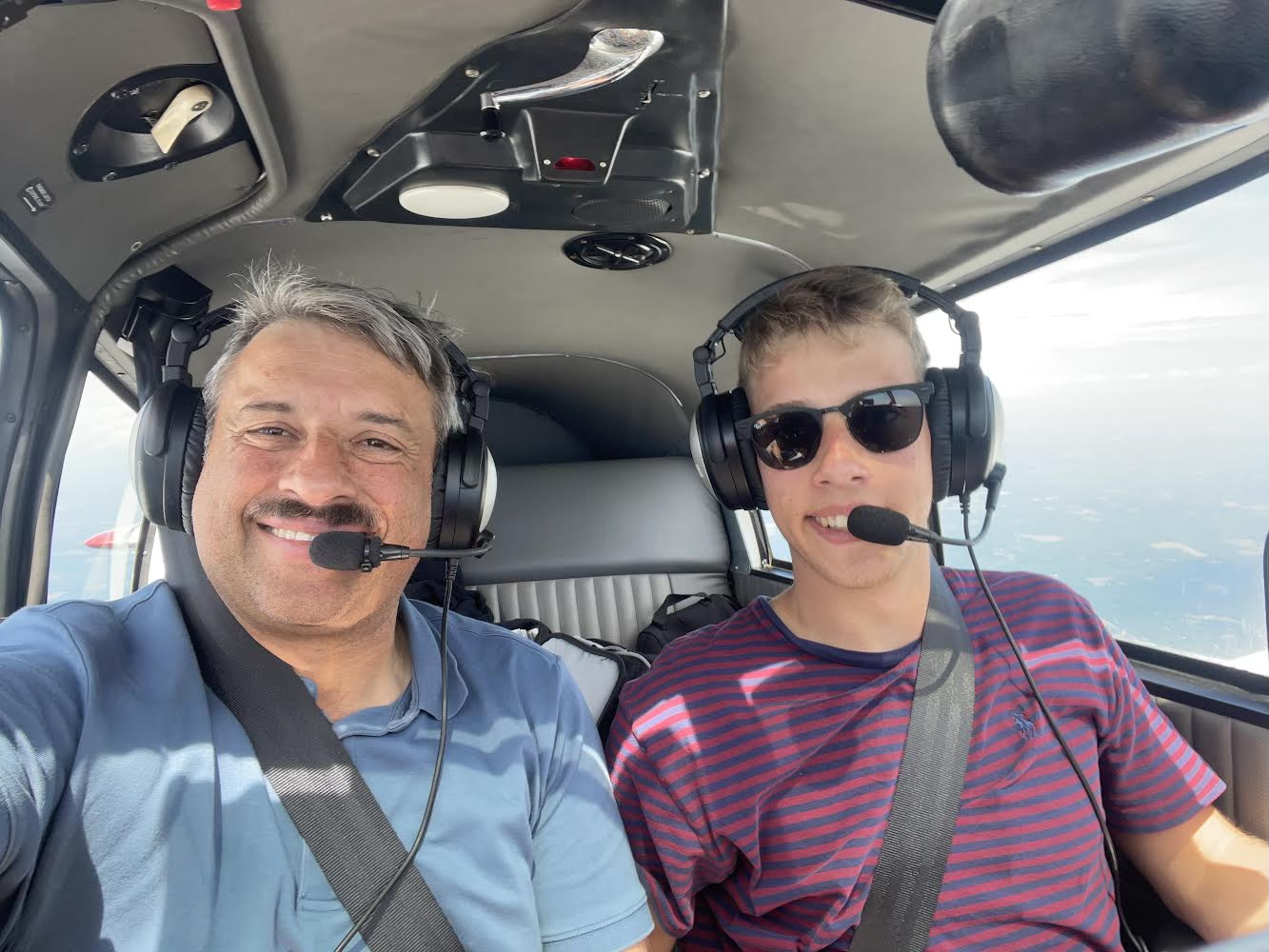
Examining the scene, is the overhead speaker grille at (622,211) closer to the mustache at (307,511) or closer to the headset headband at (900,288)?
the headset headband at (900,288)

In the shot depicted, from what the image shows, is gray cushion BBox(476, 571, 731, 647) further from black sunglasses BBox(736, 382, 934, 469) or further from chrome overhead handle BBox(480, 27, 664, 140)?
chrome overhead handle BBox(480, 27, 664, 140)

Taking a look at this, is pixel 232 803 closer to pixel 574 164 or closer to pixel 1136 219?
pixel 574 164

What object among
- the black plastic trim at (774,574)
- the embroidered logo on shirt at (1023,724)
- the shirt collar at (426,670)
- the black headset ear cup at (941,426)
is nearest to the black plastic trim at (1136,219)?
the black headset ear cup at (941,426)

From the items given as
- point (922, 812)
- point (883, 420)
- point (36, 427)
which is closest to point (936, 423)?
point (883, 420)

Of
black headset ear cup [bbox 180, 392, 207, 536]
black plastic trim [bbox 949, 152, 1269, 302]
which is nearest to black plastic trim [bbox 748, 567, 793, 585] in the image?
black plastic trim [bbox 949, 152, 1269, 302]

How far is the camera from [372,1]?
4.01ft

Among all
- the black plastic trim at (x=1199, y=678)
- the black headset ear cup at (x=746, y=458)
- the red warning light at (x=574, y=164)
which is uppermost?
the red warning light at (x=574, y=164)

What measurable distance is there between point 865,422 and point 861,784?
55 cm

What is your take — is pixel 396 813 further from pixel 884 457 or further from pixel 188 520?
pixel 884 457

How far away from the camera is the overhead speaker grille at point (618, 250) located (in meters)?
2.04

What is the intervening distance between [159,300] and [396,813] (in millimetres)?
1406

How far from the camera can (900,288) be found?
5.11ft

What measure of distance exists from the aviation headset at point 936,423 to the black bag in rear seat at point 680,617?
1309 millimetres

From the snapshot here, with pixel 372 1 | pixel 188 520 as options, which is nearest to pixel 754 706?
pixel 188 520
